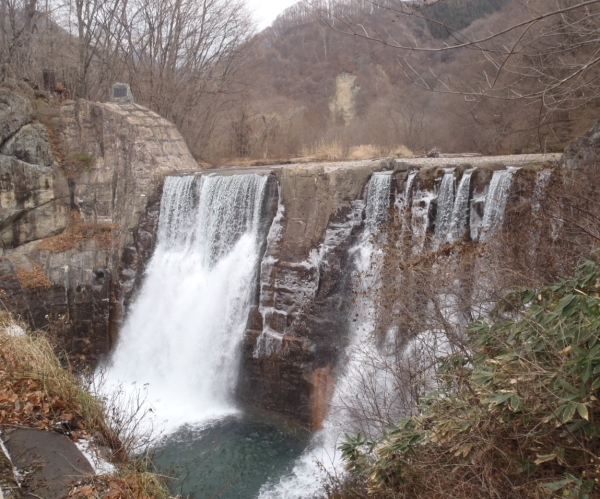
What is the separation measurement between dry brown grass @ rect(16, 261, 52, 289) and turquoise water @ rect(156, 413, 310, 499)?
593 centimetres

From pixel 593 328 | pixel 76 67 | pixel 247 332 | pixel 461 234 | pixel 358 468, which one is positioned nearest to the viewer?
pixel 593 328

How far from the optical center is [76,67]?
15.9 meters

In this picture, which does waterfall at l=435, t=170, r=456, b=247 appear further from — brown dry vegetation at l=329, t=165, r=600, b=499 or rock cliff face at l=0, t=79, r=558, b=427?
brown dry vegetation at l=329, t=165, r=600, b=499

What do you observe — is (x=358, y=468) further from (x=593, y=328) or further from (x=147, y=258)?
(x=147, y=258)

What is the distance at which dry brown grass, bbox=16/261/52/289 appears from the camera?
40.8 ft

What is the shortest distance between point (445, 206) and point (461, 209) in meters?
0.30

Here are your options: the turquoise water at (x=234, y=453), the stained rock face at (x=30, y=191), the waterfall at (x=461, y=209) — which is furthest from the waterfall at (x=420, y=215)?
the stained rock face at (x=30, y=191)

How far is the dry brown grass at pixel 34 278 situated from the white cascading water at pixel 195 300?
236 centimetres

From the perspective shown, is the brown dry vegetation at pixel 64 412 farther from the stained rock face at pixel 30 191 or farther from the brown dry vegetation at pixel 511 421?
the stained rock face at pixel 30 191

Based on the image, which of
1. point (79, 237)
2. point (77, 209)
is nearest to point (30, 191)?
point (77, 209)

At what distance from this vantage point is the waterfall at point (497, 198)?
319 inches

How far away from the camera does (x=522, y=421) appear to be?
123 inches

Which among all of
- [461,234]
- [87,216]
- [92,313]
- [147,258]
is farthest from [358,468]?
[87,216]

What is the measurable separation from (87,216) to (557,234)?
447 inches
